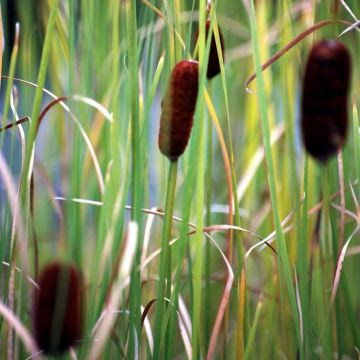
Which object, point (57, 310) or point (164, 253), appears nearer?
point (57, 310)

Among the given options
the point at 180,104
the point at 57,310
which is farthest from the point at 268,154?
the point at 57,310

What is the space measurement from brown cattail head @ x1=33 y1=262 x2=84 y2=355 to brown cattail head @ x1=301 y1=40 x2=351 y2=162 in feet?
0.64

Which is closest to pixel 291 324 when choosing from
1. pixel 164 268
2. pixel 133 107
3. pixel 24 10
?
pixel 164 268

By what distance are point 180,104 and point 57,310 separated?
0.64 feet

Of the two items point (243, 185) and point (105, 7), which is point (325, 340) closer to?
point (243, 185)

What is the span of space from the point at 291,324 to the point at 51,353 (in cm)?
56

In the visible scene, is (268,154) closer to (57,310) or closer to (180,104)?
(180,104)

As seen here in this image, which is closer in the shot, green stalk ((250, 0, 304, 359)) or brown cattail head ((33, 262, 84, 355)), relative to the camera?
brown cattail head ((33, 262, 84, 355))

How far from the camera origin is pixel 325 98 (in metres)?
0.44

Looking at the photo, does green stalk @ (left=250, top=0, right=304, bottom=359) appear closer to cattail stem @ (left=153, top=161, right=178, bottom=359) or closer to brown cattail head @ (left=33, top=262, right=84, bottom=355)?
cattail stem @ (left=153, top=161, right=178, bottom=359)

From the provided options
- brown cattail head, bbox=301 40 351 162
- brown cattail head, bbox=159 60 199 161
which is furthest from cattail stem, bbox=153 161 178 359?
brown cattail head, bbox=301 40 351 162

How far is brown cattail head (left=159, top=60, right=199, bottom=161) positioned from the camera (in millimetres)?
523

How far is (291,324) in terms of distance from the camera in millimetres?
933

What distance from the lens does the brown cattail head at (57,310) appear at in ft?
1.41
